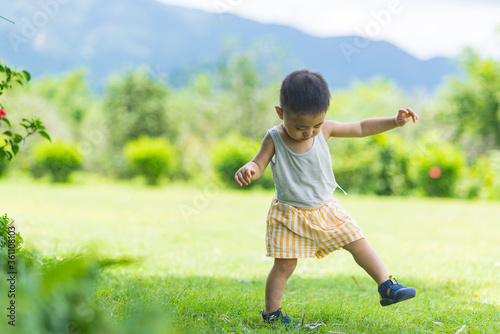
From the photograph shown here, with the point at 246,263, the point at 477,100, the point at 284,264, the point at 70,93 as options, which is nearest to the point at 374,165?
the point at 477,100

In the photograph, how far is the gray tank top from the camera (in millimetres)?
2725

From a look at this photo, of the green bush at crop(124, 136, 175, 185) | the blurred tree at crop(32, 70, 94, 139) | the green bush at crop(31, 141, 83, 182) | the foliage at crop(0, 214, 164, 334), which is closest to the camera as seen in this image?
the foliage at crop(0, 214, 164, 334)

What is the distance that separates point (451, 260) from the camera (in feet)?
17.1

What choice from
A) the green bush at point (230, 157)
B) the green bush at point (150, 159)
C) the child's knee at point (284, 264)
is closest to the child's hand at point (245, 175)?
the child's knee at point (284, 264)

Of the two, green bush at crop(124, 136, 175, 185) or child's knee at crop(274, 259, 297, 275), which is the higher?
green bush at crop(124, 136, 175, 185)

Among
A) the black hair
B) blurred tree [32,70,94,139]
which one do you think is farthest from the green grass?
blurred tree [32,70,94,139]

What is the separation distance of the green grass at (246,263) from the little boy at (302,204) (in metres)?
0.25

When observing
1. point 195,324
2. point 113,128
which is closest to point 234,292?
point 195,324

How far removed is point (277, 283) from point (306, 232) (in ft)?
1.06

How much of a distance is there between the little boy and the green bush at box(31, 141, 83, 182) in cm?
1449

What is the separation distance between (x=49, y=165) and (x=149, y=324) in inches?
643

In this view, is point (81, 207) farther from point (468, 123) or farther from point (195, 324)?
point (468, 123)

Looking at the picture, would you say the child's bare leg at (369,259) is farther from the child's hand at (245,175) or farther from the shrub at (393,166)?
the shrub at (393,166)

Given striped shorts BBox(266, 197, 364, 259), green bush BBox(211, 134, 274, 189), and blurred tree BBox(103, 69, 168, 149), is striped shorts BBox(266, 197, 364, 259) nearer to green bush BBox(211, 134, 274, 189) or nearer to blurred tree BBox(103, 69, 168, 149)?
green bush BBox(211, 134, 274, 189)
